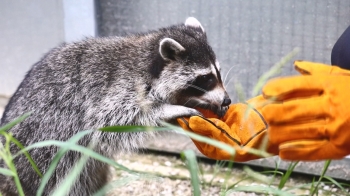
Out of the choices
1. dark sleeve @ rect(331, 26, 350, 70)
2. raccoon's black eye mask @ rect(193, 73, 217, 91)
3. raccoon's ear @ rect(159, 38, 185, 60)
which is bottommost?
raccoon's black eye mask @ rect(193, 73, 217, 91)

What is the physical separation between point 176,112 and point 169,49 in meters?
0.42

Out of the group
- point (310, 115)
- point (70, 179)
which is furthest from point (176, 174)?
point (70, 179)

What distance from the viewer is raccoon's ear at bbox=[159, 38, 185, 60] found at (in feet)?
12.4

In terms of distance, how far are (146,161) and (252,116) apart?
7.15ft

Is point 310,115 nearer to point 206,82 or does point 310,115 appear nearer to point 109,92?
point 206,82

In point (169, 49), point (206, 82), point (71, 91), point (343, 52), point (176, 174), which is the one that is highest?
point (343, 52)

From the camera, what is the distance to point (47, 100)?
4.05m

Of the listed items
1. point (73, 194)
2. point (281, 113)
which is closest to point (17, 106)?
point (73, 194)

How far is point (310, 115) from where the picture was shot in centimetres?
267

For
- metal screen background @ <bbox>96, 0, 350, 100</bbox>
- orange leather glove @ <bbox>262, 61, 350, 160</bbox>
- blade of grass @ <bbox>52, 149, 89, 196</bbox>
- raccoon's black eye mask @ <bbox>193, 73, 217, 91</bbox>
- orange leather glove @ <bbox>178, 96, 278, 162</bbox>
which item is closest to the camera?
blade of grass @ <bbox>52, 149, 89, 196</bbox>

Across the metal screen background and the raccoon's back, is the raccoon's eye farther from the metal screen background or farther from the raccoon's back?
the metal screen background

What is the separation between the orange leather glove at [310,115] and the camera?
104 inches

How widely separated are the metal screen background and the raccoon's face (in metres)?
1.03

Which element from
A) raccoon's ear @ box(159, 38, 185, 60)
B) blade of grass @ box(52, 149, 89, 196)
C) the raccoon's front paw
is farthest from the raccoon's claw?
blade of grass @ box(52, 149, 89, 196)
